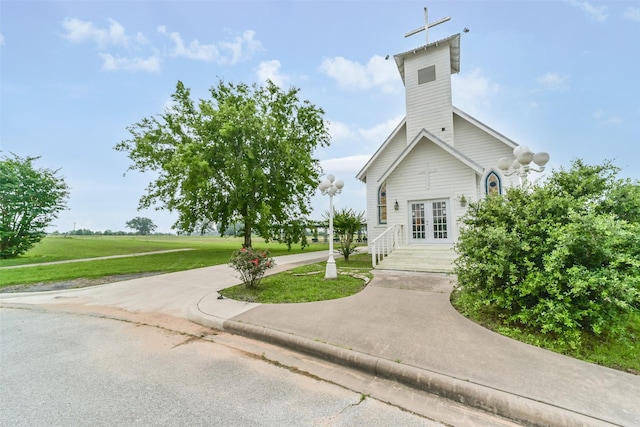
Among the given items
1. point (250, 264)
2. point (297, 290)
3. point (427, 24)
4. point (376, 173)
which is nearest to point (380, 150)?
point (376, 173)

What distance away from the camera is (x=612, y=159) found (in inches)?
221

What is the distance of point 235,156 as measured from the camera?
15.4 meters

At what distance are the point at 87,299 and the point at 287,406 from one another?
24.7 feet

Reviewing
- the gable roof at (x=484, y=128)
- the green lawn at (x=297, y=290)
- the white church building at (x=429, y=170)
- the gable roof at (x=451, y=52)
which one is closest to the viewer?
the green lawn at (x=297, y=290)

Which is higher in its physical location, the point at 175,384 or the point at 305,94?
the point at 305,94

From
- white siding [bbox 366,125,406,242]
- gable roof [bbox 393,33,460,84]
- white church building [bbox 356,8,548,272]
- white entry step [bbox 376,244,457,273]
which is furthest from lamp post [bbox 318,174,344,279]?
gable roof [bbox 393,33,460,84]

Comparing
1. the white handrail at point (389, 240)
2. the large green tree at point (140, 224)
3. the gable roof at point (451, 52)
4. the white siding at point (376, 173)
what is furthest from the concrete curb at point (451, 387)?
the large green tree at point (140, 224)

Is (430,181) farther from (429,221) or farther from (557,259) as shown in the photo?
(557,259)

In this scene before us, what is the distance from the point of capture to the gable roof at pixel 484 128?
1110 centimetres

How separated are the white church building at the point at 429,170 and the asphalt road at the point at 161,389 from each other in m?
6.97

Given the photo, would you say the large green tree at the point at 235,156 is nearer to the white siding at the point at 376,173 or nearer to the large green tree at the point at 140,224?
the white siding at the point at 376,173

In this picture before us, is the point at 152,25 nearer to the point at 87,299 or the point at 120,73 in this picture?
the point at 120,73

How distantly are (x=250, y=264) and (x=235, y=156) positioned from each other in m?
10.8

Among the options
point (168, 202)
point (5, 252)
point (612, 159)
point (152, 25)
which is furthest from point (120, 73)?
point (612, 159)
